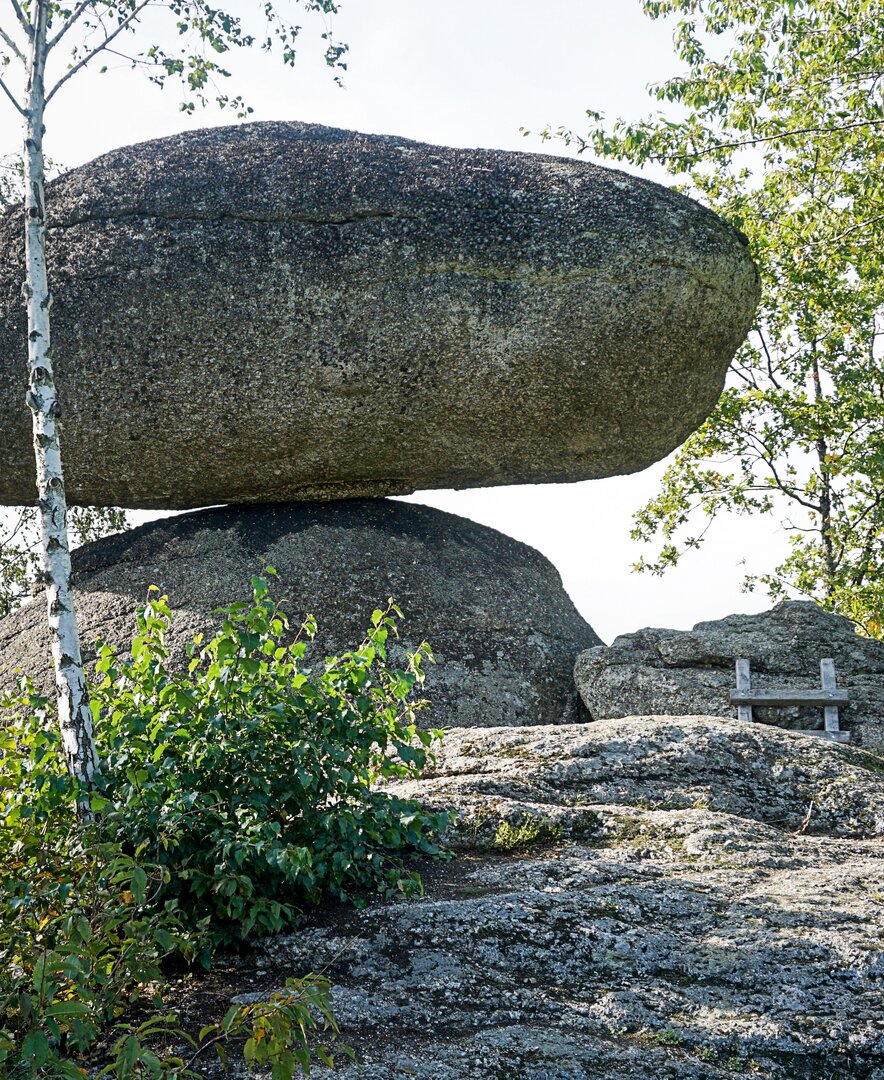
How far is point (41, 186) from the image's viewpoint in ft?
19.0

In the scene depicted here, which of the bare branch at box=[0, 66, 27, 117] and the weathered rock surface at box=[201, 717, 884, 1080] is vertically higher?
the bare branch at box=[0, 66, 27, 117]

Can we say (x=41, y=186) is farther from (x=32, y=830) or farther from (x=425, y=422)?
(x=425, y=422)

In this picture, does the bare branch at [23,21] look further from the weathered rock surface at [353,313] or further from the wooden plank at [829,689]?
the wooden plank at [829,689]

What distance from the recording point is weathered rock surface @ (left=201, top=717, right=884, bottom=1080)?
145 inches

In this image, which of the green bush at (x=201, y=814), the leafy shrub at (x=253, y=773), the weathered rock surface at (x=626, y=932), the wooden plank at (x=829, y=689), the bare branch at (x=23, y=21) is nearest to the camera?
the weathered rock surface at (x=626, y=932)

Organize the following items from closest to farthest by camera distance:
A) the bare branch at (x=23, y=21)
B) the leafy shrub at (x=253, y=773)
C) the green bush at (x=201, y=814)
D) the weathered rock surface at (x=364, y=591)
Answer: the green bush at (x=201, y=814)
the leafy shrub at (x=253, y=773)
the bare branch at (x=23, y=21)
the weathered rock surface at (x=364, y=591)

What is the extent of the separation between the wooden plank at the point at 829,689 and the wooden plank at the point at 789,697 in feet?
0.15

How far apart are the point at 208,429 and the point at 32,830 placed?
18.6ft

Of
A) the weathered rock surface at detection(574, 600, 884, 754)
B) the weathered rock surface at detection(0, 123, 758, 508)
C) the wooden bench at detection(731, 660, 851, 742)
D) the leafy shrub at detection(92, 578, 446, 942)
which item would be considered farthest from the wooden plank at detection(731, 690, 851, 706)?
the leafy shrub at detection(92, 578, 446, 942)

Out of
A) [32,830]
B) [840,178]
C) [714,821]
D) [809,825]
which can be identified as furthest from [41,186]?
[840,178]

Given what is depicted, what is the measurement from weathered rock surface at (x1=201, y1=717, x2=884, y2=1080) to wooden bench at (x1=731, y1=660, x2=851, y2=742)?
3.45 m

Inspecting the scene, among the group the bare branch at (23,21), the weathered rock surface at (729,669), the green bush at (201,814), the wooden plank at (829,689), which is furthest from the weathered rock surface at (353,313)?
the green bush at (201,814)

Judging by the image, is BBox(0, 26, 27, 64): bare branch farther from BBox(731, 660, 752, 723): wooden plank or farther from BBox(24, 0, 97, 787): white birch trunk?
BBox(731, 660, 752, 723): wooden plank

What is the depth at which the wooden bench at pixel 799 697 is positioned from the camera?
977 centimetres
